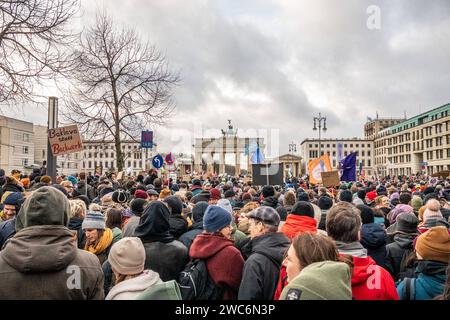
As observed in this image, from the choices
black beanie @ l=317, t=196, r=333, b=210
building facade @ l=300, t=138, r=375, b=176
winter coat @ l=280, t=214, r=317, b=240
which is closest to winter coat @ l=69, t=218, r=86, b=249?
winter coat @ l=280, t=214, r=317, b=240

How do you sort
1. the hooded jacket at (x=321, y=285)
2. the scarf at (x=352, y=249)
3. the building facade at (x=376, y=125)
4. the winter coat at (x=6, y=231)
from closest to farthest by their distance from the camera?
the hooded jacket at (x=321, y=285), the scarf at (x=352, y=249), the winter coat at (x=6, y=231), the building facade at (x=376, y=125)

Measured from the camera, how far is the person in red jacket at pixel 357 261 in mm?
2891

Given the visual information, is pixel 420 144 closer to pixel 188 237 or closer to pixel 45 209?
pixel 188 237

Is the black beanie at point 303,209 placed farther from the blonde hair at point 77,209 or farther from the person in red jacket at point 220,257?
the blonde hair at point 77,209

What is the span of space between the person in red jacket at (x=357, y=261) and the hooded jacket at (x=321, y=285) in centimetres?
70

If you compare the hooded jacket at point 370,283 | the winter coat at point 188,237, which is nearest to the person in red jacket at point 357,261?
the hooded jacket at point 370,283

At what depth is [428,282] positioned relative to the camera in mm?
3254

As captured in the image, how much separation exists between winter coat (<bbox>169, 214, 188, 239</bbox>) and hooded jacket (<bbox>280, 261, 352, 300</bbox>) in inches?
125

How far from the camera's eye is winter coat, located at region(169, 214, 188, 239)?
17.3 feet

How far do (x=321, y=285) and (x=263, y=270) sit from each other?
127 cm

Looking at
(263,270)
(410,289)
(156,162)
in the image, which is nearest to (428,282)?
(410,289)
